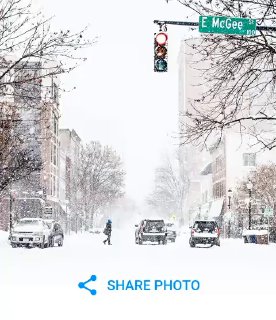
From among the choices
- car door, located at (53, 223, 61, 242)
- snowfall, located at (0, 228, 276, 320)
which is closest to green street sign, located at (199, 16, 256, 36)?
snowfall, located at (0, 228, 276, 320)

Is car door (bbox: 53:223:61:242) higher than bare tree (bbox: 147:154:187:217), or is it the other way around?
bare tree (bbox: 147:154:187:217)

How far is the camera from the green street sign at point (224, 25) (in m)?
14.2

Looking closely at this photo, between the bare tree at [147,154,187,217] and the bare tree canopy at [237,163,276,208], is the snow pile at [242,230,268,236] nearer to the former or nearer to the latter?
the bare tree canopy at [237,163,276,208]

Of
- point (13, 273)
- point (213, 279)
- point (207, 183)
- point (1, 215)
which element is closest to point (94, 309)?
point (213, 279)

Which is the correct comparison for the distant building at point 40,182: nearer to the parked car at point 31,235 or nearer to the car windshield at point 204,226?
the car windshield at point 204,226

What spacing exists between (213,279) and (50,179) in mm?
69060

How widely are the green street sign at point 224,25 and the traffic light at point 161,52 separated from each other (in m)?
1.09

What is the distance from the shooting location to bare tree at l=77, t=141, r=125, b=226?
8444 centimetres

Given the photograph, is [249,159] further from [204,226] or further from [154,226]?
[204,226]

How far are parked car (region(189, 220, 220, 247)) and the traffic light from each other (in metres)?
25.8

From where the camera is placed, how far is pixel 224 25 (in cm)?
1423

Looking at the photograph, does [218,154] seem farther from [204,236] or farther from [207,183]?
[204,236]

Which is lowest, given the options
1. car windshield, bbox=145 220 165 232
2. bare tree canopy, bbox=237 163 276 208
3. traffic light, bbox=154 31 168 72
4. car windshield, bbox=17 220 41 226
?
car windshield, bbox=145 220 165 232

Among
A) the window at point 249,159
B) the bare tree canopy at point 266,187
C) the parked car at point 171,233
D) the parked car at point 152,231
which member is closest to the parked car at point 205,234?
the parked car at point 152,231
